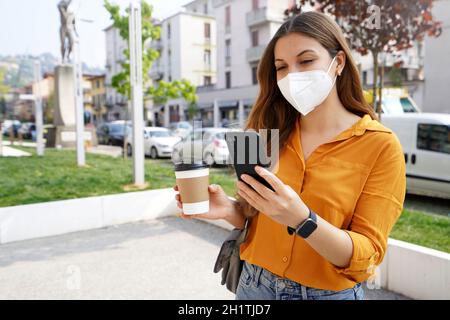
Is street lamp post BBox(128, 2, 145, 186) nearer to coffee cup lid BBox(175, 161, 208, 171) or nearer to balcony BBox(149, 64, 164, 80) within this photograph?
coffee cup lid BBox(175, 161, 208, 171)

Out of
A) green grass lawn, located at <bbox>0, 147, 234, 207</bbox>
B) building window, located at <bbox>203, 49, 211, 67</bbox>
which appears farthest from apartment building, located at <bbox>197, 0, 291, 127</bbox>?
green grass lawn, located at <bbox>0, 147, 234, 207</bbox>

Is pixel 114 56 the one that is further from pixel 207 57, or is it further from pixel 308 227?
pixel 308 227

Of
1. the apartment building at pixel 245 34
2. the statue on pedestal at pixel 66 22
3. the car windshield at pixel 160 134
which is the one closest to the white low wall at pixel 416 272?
the statue on pedestal at pixel 66 22

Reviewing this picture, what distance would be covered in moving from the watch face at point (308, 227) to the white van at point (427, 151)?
6.30 m

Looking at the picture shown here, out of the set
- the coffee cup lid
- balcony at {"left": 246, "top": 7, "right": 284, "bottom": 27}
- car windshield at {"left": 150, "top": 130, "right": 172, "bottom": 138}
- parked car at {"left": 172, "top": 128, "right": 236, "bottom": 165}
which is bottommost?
car windshield at {"left": 150, "top": 130, "right": 172, "bottom": 138}

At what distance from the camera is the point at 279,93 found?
56.6 inches

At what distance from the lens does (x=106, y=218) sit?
492 centimetres

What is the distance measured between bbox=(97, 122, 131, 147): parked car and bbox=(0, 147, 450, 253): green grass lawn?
32.4 feet

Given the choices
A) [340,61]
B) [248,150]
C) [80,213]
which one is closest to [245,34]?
[80,213]

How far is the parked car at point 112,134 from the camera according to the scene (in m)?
18.4

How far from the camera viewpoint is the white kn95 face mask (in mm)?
1193

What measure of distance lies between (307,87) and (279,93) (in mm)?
241

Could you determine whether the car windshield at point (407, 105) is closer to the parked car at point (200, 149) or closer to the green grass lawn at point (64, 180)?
the green grass lawn at point (64, 180)

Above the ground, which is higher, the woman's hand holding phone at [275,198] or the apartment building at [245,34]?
the apartment building at [245,34]
